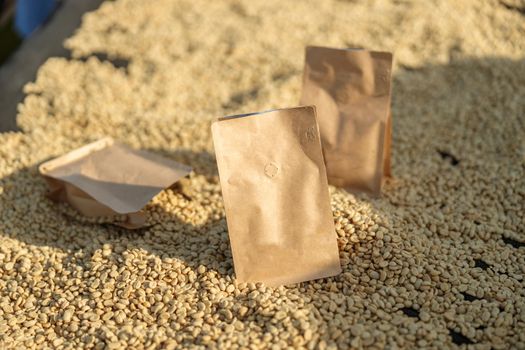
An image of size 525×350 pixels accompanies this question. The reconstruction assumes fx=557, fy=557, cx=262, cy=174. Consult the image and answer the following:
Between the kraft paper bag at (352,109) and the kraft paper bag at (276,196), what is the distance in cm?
78

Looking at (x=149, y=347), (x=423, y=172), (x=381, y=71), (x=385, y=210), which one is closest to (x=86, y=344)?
(x=149, y=347)

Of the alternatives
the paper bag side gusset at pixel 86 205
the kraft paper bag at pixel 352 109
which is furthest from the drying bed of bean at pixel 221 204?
the kraft paper bag at pixel 352 109

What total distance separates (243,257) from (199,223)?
759 mm

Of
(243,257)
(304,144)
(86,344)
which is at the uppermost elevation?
(304,144)

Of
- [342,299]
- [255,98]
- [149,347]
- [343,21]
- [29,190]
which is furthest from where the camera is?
[343,21]

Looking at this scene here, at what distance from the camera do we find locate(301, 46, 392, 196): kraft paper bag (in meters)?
3.19

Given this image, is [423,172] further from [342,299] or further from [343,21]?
[343,21]

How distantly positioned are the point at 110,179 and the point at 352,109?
1.51m

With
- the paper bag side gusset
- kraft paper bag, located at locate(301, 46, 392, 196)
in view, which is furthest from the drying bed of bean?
kraft paper bag, located at locate(301, 46, 392, 196)

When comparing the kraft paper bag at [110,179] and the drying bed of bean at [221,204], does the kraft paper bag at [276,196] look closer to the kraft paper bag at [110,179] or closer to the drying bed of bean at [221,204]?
the drying bed of bean at [221,204]

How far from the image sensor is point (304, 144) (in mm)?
2580

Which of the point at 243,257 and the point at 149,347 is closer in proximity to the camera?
the point at 149,347

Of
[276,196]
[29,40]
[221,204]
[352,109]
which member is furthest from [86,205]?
[29,40]

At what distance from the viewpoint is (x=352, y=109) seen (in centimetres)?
330
